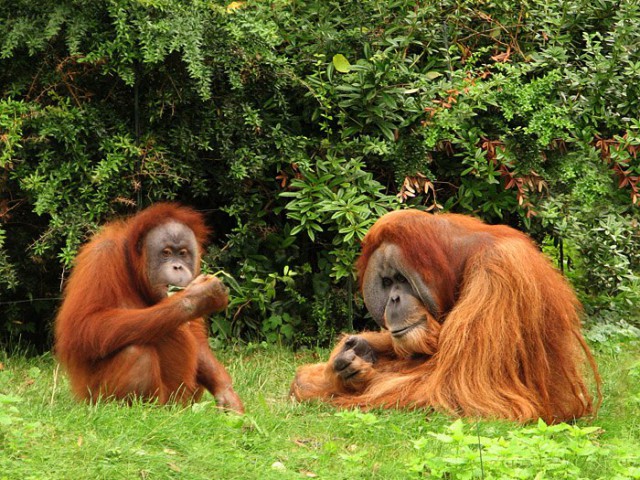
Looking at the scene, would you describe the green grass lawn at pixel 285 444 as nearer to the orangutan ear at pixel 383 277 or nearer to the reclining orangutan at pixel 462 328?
the reclining orangutan at pixel 462 328

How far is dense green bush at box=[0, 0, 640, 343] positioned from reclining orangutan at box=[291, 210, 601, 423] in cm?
119

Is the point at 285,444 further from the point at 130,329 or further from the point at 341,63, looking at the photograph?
the point at 341,63

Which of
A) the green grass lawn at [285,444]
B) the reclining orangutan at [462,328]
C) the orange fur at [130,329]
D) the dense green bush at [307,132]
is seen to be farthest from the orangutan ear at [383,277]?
the dense green bush at [307,132]

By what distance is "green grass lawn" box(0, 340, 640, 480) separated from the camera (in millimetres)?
3639

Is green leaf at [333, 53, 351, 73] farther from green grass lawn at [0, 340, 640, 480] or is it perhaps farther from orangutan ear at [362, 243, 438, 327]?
green grass lawn at [0, 340, 640, 480]

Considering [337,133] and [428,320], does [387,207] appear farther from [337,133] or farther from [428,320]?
[428,320]

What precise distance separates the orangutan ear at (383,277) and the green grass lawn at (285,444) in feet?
1.79

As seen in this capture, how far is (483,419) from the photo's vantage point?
4656mm

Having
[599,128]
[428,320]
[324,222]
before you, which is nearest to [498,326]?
[428,320]

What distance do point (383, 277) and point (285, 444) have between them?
1256mm

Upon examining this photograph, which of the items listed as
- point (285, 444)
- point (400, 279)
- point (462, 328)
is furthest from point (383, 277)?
point (285, 444)

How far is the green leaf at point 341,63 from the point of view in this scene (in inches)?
256

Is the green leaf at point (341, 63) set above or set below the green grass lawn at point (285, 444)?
above

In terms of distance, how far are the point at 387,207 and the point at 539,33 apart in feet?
5.34
